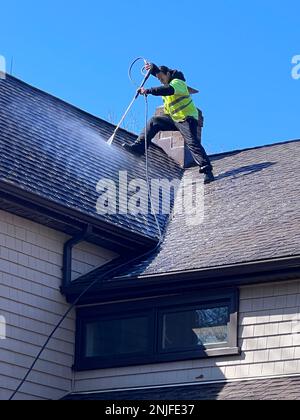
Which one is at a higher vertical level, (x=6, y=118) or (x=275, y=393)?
(x=6, y=118)

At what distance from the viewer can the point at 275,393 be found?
13.9 meters

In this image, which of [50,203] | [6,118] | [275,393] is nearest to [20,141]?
[6,118]

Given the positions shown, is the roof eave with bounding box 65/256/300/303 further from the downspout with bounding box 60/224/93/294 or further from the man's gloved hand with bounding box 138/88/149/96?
the man's gloved hand with bounding box 138/88/149/96

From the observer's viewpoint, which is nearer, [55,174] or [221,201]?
[55,174]

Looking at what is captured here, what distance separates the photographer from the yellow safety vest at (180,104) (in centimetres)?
1989

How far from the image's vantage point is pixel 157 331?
51.3 ft

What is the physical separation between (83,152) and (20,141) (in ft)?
5.75

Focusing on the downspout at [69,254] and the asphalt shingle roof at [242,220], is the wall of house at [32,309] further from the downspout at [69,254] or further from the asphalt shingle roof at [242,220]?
the asphalt shingle roof at [242,220]

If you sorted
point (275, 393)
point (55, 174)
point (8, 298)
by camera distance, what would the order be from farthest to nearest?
point (55, 174) < point (8, 298) < point (275, 393)

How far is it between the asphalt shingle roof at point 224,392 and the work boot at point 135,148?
5.74 metres

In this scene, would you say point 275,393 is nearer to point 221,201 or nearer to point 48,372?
point 48,372

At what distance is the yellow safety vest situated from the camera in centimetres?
1989

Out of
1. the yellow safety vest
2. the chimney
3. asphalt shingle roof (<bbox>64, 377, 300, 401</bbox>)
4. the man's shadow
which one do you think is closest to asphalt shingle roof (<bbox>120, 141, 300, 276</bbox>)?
the man's shadow

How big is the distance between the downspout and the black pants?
395 cm
